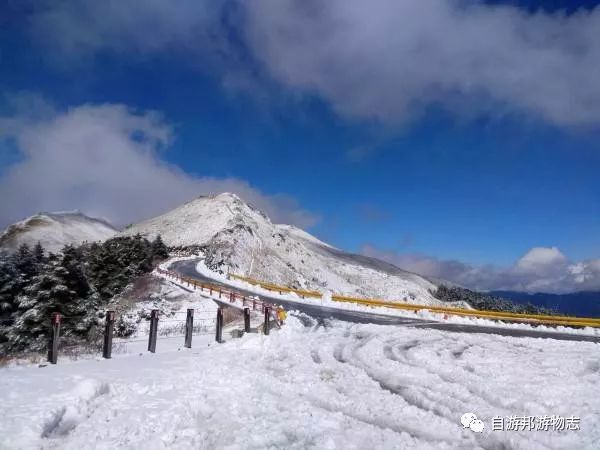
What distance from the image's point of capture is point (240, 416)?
7.46 meters

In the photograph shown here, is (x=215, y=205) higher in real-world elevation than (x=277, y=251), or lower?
higher

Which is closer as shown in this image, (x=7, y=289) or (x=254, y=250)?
(x=7, y=289)

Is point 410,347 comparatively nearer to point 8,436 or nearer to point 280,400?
point 280,400

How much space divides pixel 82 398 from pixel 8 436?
167 cm

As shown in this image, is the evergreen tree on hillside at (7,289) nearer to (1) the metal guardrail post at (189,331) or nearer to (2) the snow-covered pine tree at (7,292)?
(2) the snow-covered pine tree at (7,292)

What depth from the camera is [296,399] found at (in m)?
8.42

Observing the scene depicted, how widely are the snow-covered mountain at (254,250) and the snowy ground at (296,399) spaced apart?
6250 centimetres

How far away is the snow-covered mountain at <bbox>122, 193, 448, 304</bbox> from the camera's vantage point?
3861 inches

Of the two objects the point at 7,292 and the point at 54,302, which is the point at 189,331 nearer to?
the point at 54,302

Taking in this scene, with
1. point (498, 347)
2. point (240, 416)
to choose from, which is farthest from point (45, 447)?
point (498, 347)

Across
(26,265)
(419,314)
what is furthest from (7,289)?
(419,314)

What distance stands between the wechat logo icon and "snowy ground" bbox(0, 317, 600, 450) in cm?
11

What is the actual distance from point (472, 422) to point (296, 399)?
9.94 ft

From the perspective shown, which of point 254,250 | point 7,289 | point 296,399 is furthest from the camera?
point 254,250
